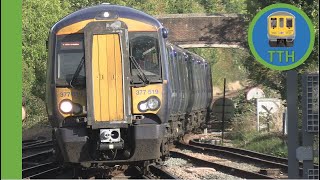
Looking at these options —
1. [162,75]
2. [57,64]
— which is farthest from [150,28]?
[57,64]

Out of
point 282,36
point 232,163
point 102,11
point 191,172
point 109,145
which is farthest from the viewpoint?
point 232,163

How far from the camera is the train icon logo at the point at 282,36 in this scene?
5.77 metres

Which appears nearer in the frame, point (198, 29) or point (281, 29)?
point (281, 29)

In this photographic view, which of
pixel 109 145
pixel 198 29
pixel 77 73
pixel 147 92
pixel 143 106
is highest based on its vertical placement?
pixel 198 29

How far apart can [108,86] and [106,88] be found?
47 mm

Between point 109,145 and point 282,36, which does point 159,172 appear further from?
point 282,36

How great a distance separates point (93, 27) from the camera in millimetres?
10977

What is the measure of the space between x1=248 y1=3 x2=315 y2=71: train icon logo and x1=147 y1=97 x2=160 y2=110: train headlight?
5340 millimetres

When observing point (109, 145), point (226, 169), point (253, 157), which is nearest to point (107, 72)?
point (109, 145)

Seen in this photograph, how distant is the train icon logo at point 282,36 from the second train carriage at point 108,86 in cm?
509

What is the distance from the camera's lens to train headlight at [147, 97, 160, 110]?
1120cm

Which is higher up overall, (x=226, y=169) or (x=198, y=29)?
(x=198, y=29)

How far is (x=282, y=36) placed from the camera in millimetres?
5750

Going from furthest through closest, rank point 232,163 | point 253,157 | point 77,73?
1. point 253,157
2. point 232,163
3. point 77,73
